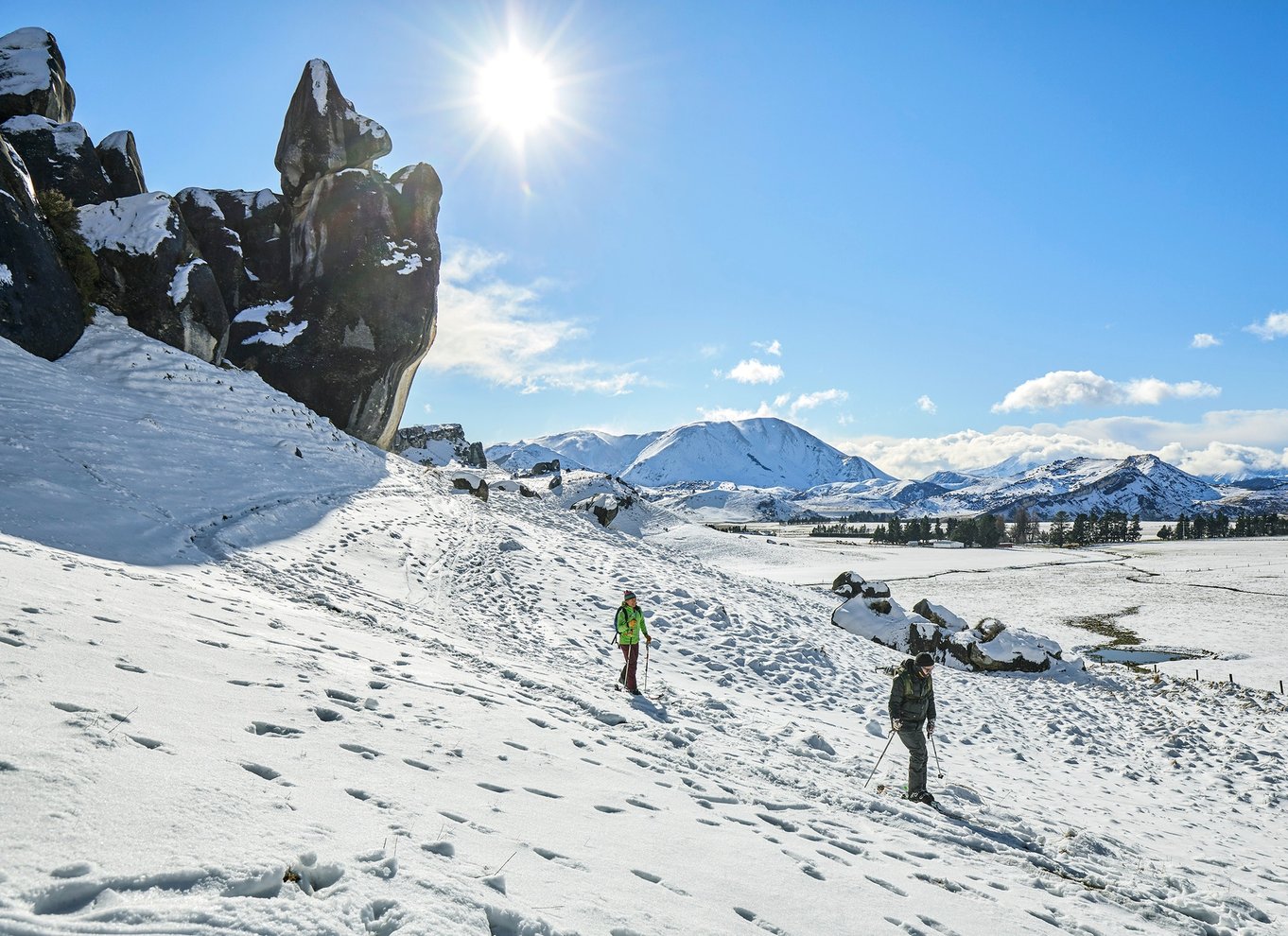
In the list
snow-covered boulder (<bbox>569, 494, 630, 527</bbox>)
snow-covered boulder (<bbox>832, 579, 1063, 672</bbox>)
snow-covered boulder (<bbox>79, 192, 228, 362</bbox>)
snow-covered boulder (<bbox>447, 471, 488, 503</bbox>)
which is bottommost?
snow-covered boulder (<bbox>832, 579, 1063, 672</bbox>)

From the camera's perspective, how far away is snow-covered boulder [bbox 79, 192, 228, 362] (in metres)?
30.1

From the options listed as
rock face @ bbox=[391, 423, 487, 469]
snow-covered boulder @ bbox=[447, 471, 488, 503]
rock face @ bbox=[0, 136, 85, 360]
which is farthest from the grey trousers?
rock face @ bbox=[391, 423, 487, 469]

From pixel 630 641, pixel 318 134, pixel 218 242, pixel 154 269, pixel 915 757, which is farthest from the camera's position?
pixel 318 134

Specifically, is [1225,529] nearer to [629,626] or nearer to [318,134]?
[629,626]

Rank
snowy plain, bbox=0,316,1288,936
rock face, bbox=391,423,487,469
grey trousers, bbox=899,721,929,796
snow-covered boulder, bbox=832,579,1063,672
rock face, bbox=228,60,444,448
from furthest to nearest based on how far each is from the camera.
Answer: rock face, bbox=391,423,487,469, rock face, bbox=228,60,444,448, snow-covered boulder, bbox=832,579,1063,672, grey trousers, bbox=899,721,929,796, snowy plain, bbox=0,316,1288,936

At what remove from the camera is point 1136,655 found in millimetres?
32562

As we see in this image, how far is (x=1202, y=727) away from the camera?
772 inches

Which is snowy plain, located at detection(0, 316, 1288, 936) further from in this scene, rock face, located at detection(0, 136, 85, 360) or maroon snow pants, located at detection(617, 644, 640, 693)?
rock face, located at detection(0, 136, 85, 360)

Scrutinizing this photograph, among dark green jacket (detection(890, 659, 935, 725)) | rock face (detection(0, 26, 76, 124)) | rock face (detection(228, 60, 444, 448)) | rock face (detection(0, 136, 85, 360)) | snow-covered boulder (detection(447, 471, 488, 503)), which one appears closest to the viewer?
dark green jacket (detection(890, 659, 935, 725))

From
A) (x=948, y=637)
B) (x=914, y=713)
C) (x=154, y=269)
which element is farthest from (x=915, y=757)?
(x=154, y=269)

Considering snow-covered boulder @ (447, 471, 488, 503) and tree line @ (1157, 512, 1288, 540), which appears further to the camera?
tree line @ (1157, 512, 1288, 540)

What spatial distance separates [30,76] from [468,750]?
5043 cm

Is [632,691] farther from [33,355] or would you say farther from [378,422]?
[378,422]

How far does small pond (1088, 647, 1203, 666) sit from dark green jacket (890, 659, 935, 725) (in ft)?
88.4
